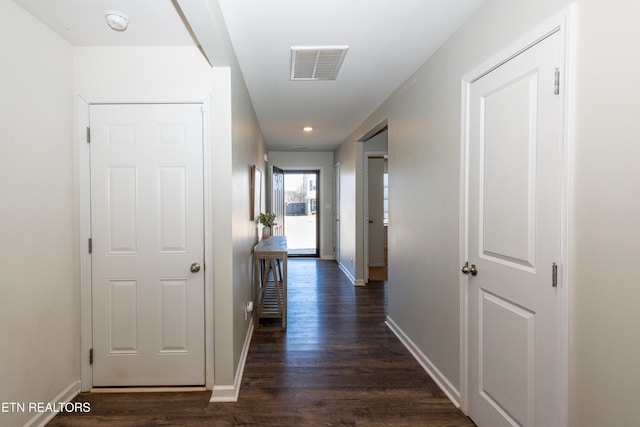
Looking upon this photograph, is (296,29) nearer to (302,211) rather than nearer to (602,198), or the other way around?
(602,198)

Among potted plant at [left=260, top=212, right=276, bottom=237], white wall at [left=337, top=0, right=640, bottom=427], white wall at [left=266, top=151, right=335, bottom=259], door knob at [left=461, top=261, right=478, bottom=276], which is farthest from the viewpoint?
white wall at [left=266, top=151, right=335, bottom=259]

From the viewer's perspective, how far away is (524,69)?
146 centimetres

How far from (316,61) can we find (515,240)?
1885 mm

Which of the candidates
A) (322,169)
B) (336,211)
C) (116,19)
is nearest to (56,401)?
(116,19)

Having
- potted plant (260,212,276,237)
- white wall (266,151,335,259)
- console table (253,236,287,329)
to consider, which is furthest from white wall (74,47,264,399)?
white wall (266,151,335,259)

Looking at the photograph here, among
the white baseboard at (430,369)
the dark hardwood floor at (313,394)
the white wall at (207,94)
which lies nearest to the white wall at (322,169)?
the dark hardwood floor at (313,394)

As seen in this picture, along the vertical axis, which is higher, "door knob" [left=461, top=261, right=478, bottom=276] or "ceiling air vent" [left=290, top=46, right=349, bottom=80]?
"ceiling air vent" [left=290, top=46, right=349, bottom=80]

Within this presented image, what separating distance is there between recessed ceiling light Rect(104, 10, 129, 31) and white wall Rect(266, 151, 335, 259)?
5.20m

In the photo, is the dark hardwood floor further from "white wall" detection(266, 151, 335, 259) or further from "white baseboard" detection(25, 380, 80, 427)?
"white wall" detection(266, 151, 335, 259)

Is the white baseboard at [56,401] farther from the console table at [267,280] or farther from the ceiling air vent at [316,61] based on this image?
the ceiling air vent at [316,61]

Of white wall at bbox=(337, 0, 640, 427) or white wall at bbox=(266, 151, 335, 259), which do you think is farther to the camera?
white wall at bbox=(266, 151, 335, 259)

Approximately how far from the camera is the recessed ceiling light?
5.76 ft

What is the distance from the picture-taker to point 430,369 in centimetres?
242

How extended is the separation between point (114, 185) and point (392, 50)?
7.24 ft
